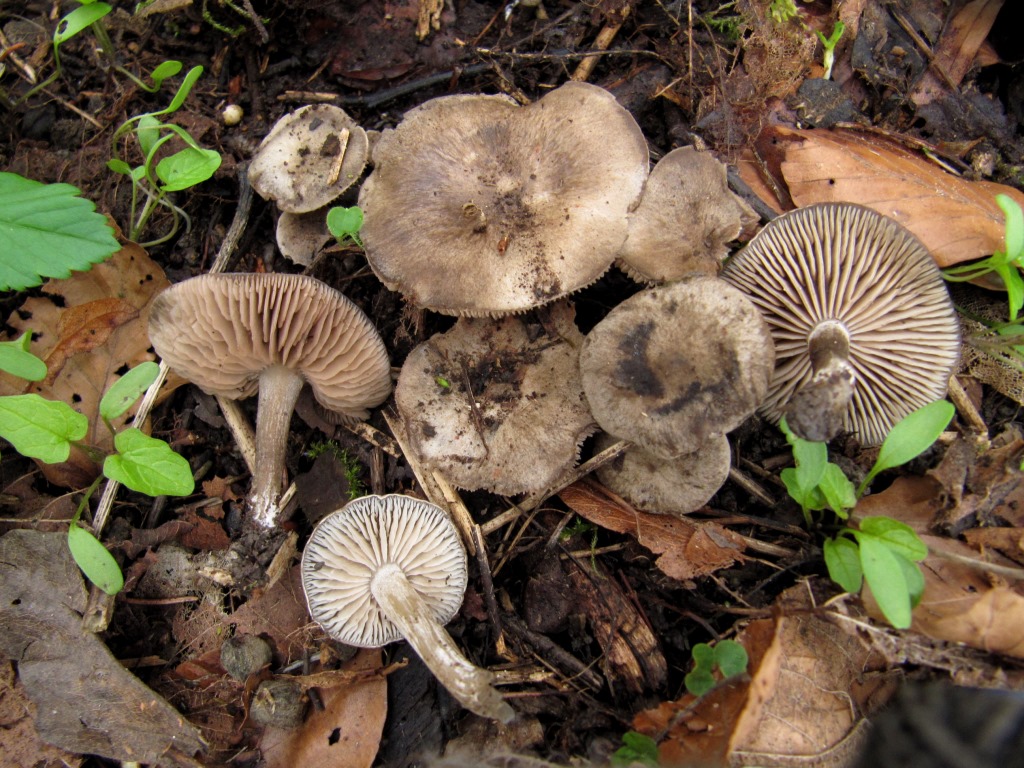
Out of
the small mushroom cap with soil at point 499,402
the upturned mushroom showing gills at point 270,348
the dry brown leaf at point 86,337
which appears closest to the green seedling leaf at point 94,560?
the dry brown leaf at point 86,337

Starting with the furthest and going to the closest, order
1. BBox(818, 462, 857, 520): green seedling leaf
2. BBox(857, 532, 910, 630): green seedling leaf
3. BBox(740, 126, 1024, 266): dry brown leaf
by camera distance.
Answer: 1. BBox(740, 126, 1024, 266): dry brown leaf
2. BBox(818, 462, 857, 520): green seedling leaf
3. BBox(857, 532, 910, 630): green seedling leaf

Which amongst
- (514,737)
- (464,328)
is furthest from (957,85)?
(514,737)

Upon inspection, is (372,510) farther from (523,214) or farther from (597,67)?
(597,67)

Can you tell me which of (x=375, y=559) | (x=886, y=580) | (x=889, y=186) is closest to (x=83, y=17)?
(x=375, y=559)

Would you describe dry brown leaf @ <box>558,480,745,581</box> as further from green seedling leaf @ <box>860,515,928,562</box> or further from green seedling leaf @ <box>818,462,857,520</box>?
green seedling leaf @ <box>860,515,928,562</box>

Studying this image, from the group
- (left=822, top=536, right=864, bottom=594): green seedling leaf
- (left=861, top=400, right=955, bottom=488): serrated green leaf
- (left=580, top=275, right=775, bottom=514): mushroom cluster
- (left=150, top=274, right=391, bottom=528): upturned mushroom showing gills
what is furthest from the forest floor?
(left=580, top=275, right=775, bottom=514): mushroom cluster

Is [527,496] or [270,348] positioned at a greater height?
[270,348]

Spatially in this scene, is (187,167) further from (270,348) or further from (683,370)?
(683,370)
